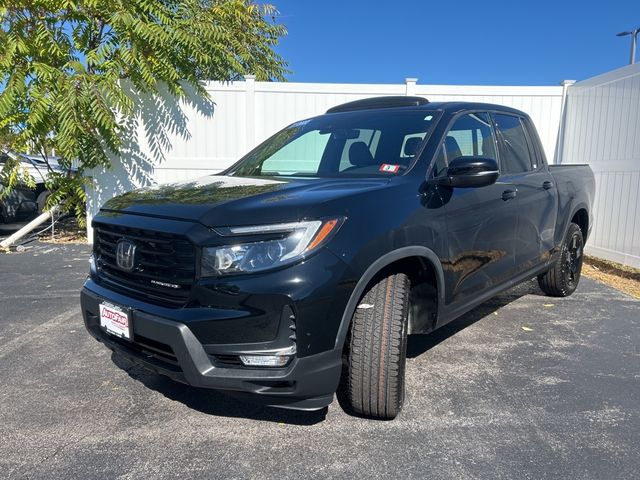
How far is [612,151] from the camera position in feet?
22.1

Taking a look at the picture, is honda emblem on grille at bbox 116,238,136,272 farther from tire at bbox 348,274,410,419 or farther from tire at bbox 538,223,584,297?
tire at bbox 538,223,584,297

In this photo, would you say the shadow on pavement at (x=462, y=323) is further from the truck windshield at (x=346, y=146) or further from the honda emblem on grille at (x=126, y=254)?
the honda emblem on grille at (x=126, y=254)

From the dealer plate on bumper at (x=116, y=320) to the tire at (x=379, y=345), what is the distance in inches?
43.7

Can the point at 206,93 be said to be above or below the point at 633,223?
above

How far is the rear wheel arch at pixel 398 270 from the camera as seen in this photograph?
2.14m

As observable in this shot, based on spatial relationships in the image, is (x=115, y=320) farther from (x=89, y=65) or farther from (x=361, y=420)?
(x=89, y=65)

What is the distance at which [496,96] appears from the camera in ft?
25.8

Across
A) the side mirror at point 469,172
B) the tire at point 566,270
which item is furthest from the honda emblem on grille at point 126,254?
the tire at point 566,270

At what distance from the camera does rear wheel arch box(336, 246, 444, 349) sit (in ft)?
7.03

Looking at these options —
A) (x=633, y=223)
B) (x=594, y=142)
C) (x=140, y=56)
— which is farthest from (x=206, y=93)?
(x=633, y=223)

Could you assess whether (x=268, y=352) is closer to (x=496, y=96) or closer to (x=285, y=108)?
(x=285, y=108)

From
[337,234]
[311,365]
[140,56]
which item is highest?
[140,56]

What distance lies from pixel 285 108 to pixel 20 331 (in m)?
5.39

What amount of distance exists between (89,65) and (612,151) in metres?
8.15
